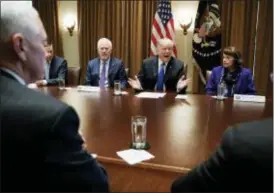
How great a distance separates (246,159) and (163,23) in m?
4.56

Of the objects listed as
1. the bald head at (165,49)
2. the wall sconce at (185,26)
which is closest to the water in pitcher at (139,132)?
the bald head at (165,49)

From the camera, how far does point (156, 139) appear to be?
173cm

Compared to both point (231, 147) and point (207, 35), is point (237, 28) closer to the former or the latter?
point (207, 35)

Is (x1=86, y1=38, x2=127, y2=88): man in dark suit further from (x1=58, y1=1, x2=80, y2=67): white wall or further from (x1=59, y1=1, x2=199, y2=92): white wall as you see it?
(x1=58, y1=1, x2=80, y2=67): white wall

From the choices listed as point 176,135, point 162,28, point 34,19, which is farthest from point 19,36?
point 162,28

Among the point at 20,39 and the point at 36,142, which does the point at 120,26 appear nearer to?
the point at 20,39

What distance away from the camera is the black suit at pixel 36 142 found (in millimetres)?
875

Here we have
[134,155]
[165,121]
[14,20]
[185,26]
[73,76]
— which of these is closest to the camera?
[14,20]

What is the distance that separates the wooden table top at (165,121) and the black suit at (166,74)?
1.62 feet

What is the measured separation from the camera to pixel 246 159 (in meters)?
0.75

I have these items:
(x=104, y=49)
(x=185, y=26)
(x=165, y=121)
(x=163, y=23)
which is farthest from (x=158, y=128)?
(x=185, y=26)

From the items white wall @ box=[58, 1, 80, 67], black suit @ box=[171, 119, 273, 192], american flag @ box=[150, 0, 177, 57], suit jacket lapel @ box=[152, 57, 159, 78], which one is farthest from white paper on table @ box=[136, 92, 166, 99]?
white wall @ box=[58, 1, 80, 67]

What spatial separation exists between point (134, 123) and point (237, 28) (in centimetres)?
388

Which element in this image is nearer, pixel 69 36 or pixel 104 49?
pixel 104 49
